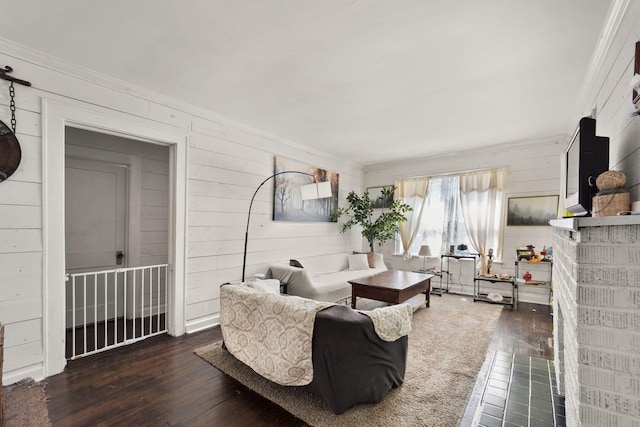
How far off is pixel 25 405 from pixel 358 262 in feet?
14.1

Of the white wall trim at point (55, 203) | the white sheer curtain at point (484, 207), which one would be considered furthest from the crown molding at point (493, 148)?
the white wall trim at point (55, 203)

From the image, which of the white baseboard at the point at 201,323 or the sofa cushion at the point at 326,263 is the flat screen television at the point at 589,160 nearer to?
the sofa cushion at the point at 326,263

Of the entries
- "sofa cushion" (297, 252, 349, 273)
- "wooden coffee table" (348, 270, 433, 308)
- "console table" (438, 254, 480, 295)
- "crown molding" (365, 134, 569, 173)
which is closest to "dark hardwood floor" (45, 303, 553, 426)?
"wooden coffee table" (348, 270, 433, 308)

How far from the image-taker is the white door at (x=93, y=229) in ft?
11.5

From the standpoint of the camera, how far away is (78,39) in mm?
2152

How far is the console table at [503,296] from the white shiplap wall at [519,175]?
0.16 metres

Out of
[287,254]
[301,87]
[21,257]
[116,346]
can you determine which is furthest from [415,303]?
[21,257]

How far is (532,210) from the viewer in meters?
4.59

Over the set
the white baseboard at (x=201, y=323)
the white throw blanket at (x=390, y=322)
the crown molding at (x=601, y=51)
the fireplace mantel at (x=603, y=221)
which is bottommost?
the white baseboard at (x=201, y=323)

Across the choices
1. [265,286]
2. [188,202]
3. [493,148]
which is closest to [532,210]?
[493,148]

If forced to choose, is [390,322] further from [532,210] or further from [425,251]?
[532,210]

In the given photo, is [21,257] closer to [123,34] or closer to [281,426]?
[123,34]

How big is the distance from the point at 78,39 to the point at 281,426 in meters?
3.04

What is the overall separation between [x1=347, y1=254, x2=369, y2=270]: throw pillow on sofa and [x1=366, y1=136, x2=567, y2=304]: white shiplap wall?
52.5 inches
